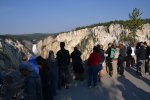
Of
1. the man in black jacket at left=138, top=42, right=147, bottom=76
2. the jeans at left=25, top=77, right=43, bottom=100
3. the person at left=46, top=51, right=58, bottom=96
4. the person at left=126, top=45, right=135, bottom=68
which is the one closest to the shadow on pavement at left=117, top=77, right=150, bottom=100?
the man in black jacket at left=138, top=42, right=147, bottom=76

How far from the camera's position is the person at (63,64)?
16.6 meters

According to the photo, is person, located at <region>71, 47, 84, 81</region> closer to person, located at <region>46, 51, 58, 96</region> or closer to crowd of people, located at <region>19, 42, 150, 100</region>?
crowd of people, located at <region>19, 42, 150, 100</region>

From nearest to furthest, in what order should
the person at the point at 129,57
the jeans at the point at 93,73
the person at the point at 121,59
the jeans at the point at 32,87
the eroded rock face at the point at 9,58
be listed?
1. the jeans at the point at 32,87
2. the jeans at the point at 93,73
3. the person at the point at 121,59
4. the person at the point at 129,57
5. the eroded rock face at the point at 9,58

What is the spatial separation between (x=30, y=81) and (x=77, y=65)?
22.7 feet

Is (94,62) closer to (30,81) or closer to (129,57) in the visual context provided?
(30,81)

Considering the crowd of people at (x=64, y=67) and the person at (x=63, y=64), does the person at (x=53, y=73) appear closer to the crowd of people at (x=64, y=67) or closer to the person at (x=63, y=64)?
the crowd of people at (x=64, y=67)

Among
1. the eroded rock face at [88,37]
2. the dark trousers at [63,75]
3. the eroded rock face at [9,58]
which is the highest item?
the dark trousers at [63,75]

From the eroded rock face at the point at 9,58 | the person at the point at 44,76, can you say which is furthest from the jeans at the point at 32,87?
the eroded rock face at the point at 9,58

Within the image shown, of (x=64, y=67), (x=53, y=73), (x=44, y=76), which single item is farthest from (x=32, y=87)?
(x=64, y=67)

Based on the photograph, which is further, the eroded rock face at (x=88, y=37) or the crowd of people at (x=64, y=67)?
the eroded rock face at (x=88, y=37)

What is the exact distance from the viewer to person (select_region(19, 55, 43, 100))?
1188cm

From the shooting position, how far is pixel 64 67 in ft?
55.7

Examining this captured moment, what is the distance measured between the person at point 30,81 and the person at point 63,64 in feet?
14.1

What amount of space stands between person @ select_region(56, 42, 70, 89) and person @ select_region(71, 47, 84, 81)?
138 cm
